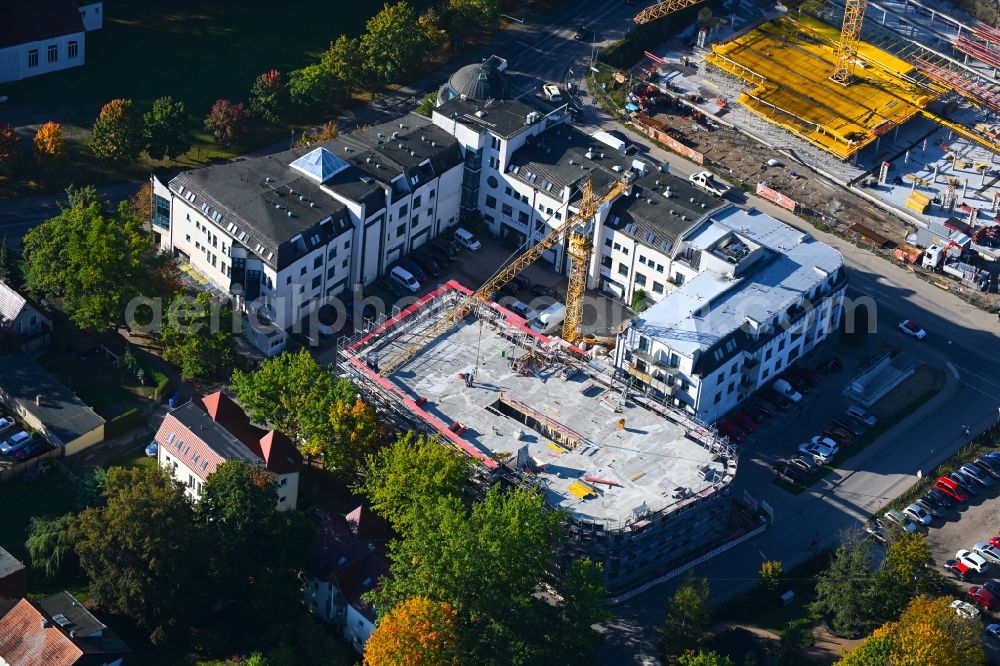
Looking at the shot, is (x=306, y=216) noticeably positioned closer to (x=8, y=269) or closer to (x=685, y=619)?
(x=8, y=269)

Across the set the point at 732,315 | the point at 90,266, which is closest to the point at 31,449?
the point at 90,266

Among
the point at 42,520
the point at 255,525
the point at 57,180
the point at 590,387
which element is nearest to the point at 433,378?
the point at 590,387

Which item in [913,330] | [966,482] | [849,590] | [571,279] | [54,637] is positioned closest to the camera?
[54,637]

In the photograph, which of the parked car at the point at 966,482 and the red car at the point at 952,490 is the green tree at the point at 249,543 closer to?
the red car at the point at 952,490

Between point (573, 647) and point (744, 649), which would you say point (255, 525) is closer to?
point (573, 647)

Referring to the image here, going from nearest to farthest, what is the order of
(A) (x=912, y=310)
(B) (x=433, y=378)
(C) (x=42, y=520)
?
(C) (x=42, y=520), (B) (x=433, y=378), (A) (x=912, y=310)

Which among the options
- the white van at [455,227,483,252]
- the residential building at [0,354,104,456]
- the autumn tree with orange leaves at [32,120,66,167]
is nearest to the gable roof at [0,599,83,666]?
the residential building at [0,354,104,456]

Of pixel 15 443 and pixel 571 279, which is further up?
pixel 571 279

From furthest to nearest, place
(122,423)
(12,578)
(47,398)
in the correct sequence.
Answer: (122,423) → (47,398) → (12,578)
